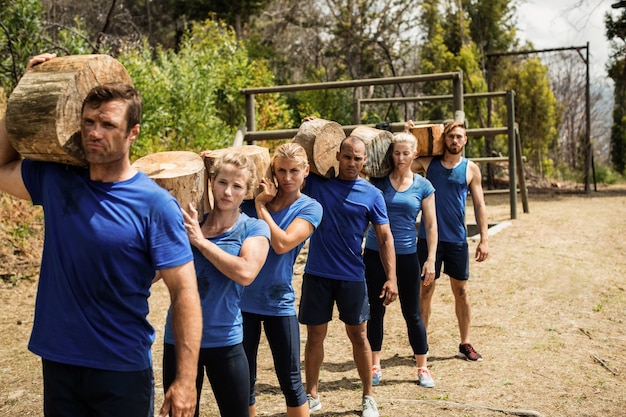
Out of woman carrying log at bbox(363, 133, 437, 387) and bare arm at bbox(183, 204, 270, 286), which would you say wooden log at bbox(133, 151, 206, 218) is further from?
woman carrying log at bbox(363, 133, 437, 387)

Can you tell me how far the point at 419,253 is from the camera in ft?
18.5

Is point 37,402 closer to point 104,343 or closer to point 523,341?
point 104,343

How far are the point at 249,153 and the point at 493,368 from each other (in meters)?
2.84

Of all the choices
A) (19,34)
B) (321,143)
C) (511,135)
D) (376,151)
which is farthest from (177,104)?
(321,143)

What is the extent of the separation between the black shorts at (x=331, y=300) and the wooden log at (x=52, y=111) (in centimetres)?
220

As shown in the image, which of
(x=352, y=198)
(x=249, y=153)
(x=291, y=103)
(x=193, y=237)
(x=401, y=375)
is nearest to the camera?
(x=193, y=237)

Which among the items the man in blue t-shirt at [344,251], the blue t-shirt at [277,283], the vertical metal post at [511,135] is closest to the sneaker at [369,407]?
the man in blue t-shirt at [344,251]

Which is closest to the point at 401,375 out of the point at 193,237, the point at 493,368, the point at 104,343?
the point at 493,368

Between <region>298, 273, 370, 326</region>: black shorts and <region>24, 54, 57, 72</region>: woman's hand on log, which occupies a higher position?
<region>24, 54, 57, 72</region>: woman's hand on log

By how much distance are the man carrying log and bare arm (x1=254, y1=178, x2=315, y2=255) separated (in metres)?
1.17

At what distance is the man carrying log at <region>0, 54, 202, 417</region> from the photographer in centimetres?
227

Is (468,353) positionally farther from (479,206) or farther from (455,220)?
(479,206)

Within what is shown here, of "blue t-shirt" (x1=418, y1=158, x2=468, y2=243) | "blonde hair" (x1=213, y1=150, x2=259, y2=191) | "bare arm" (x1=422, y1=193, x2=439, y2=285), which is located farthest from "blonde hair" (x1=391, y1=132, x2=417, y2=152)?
"blonde hair" (x1=213, y1=150, x2=259, y2=191)

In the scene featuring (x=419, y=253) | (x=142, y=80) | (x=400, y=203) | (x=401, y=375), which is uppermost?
(x=142, y=80)
